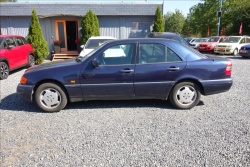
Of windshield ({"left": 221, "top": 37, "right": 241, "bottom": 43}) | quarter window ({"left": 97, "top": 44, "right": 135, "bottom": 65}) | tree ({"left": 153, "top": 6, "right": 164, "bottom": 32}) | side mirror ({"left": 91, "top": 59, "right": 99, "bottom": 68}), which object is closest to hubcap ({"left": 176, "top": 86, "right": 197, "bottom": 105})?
quarter window ({"left": 97, "top": 44, "right": 135, "bottom": 65})

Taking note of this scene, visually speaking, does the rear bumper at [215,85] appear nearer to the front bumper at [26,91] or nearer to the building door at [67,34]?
the front bumper at [26,91]

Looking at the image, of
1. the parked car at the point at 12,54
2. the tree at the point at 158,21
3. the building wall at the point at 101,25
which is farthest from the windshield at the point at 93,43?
the tree at the point at 158,21

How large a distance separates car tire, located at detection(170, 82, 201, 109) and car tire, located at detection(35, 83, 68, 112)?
2.39 metres

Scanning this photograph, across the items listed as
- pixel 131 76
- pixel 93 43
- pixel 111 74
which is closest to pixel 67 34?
pixel 93 43

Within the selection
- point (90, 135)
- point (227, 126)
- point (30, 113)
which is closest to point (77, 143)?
point (90, 135)

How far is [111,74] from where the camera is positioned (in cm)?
420

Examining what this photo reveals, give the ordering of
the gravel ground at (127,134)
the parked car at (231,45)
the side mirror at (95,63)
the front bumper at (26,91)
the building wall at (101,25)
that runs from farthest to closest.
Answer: the parked car at (231,45) → the building wall at (101,25) → the front bumper at (26,91) → the side mirror at (95,63) → the gravel ground at (127,134)

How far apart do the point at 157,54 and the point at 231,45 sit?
42.7 feet

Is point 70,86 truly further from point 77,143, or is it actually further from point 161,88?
point 161,88

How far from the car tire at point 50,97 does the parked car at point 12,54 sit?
4.18 m

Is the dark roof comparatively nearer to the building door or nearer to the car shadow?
the building door

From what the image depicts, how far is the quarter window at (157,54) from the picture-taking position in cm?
429

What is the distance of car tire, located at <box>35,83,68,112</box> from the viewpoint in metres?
4.30

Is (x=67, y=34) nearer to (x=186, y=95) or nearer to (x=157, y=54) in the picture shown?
(x=157, y=54)
